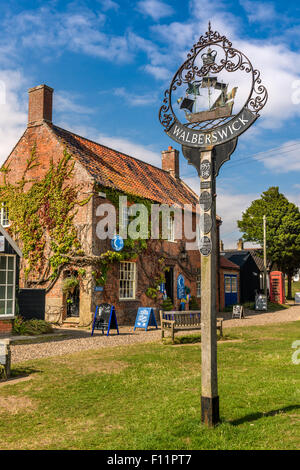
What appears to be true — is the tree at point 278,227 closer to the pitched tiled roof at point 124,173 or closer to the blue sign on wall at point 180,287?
the pitched tiled roof at point 124,173

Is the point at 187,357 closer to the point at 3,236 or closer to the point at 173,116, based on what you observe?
the point at 173,116

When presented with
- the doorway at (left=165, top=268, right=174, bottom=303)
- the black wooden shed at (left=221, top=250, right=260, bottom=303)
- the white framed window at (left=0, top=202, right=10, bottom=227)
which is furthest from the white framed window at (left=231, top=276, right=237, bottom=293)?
the white framed window at (left=0, top=202, right=10, bottom=227)

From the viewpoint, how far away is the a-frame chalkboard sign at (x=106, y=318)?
15617 millimetres

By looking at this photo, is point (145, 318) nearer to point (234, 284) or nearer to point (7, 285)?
point (7, 285)

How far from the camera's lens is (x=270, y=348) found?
1201 centimetres

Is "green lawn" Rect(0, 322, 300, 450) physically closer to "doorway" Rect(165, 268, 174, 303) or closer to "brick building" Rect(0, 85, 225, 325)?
"brick building" Rect(0, 85, 225, 325)

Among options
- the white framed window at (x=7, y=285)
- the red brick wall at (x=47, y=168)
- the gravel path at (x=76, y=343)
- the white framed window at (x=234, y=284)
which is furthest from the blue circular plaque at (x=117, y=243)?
the white framed window at (x=234, y=284)

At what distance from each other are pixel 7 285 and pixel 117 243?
19.3ft

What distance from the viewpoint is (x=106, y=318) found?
51.5 ft

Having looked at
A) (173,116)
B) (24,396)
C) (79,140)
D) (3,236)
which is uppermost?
(79,140)

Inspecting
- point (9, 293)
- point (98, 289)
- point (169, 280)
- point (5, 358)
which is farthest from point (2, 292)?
point (169, 280)

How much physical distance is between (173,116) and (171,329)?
28.5ft

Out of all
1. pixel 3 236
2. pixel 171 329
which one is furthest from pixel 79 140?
pixel 171 329

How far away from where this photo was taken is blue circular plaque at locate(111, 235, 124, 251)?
19.3 m
